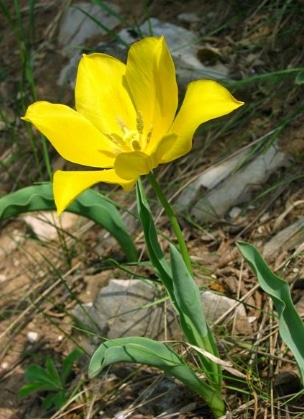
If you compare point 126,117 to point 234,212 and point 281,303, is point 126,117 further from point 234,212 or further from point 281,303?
point 234,212

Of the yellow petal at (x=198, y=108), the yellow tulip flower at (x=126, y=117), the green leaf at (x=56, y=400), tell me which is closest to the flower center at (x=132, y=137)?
the yellow tulip flower at (x=126, y=117)

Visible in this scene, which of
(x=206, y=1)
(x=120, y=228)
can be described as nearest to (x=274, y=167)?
(x=120, y=228)

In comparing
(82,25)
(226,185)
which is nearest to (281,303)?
(226,185)

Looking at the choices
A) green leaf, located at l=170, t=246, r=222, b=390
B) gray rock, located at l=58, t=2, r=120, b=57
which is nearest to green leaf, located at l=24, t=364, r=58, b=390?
green leaf, located at l=170, t=246, r=222, b=390

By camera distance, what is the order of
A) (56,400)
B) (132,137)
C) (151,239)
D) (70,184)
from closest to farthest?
1. (70,184)
2. (151,239)
3. (132,137)
4. (56,400)

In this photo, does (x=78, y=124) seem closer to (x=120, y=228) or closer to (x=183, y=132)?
(x=183, y=132)

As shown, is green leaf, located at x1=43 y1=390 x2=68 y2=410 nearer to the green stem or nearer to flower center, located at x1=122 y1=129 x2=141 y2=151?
the green stem
